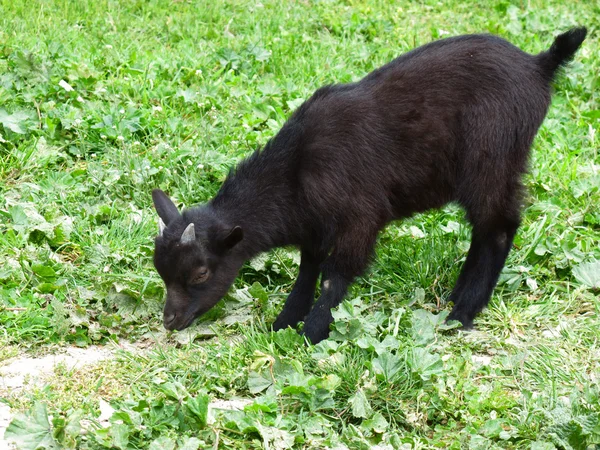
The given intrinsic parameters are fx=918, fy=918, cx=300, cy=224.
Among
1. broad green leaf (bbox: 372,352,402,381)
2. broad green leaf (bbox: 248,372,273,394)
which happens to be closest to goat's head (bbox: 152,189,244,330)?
broad green leaf (bbox: 248,372,273,394)

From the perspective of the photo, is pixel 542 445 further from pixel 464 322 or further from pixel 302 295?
pixel 302 295

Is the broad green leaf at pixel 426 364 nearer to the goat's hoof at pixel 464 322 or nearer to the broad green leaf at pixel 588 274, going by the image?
the goat's hoof at pixel 464 322

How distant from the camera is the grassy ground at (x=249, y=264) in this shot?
5.05m

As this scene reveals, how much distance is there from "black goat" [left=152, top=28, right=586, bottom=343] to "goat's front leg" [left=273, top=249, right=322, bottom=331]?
0.22 meters

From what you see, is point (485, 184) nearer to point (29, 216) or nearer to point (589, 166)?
point (589, 166)

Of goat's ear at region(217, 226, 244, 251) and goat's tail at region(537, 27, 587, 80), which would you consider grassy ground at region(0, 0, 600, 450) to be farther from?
goat's tail at region(537, 27, 587, 80)

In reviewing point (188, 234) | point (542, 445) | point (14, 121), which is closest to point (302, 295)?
point (188, 234)

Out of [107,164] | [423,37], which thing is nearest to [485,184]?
[107,164]

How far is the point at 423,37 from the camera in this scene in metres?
10.4

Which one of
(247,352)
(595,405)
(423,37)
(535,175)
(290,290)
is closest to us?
(595,405)

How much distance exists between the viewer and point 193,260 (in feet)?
19.3

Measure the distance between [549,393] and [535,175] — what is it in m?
2.99

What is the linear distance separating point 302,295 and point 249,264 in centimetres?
62

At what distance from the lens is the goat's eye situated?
5.96m
